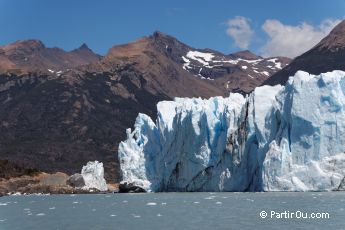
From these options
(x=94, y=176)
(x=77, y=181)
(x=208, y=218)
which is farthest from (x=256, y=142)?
(x=77, y=181)

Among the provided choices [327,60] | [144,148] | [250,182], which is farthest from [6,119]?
[250,182]

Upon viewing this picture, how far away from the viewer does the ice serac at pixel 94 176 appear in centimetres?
8144

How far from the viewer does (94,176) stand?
82.2 m

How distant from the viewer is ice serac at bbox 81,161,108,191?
8144cm

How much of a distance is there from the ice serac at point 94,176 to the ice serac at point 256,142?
1222 centimetres

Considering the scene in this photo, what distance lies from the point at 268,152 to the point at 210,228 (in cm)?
2498

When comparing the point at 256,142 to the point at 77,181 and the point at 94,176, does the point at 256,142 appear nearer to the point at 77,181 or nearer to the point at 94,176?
the point at 94,176

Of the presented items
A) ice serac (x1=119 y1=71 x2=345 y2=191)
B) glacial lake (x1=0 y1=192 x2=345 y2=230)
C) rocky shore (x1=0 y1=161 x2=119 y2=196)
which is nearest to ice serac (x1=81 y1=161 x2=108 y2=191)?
rocky shore (x1=0 y1=161 x2=119 y2=196)

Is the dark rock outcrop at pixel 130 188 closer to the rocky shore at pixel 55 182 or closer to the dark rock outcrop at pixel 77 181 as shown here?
the rocky shore at pixel 55 182

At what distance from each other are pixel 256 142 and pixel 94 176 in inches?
1315

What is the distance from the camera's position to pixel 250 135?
5469 centimetres

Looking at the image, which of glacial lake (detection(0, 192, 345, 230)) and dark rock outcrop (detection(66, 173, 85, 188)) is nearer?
glacial lake (detection(0, 192, 345, 230))

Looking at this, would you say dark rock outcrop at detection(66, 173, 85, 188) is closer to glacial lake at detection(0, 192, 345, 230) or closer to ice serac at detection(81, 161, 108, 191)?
ice serac at detection(81, 161, 108, 191)

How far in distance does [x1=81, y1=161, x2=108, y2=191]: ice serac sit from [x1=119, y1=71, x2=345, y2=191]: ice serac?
481 inches
